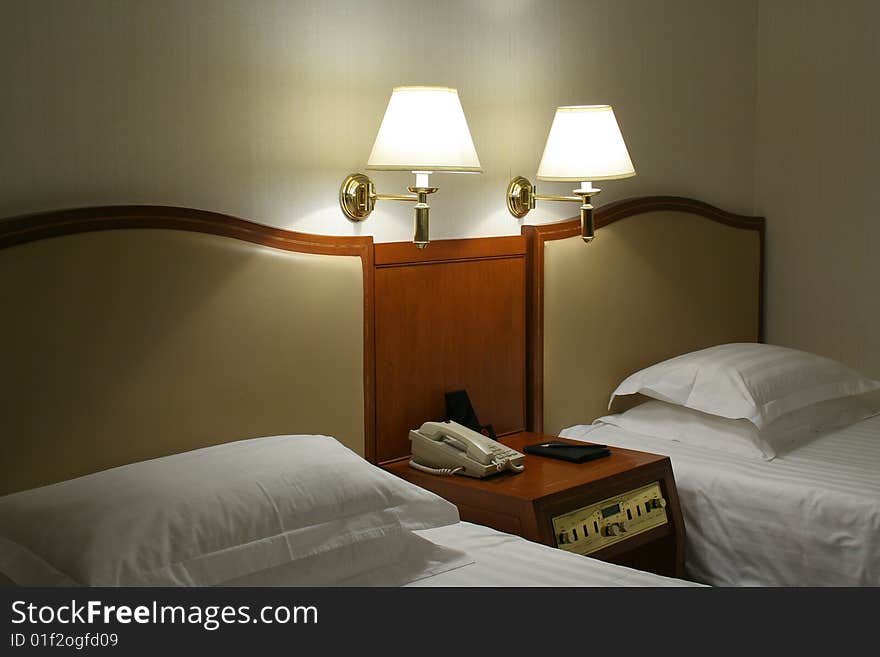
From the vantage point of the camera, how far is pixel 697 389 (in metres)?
2.58

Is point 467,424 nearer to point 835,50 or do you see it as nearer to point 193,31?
point 193,31

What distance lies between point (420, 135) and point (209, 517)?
0.96 m

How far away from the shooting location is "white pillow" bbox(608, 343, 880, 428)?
2.49 m

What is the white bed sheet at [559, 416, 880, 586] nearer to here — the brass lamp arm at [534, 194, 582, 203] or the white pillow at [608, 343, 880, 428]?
the white pillow at [608, 343, 880, 428]

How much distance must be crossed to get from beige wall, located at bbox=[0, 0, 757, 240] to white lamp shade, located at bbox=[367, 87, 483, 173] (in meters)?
0.16

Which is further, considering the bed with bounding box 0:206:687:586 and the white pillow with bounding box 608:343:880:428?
the white pillow with bounding box 608:343:880:428

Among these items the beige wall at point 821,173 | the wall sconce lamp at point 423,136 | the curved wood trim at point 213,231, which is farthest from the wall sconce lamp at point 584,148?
the beige wall at point 821,173

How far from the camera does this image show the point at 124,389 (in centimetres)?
179

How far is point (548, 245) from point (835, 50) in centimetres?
143

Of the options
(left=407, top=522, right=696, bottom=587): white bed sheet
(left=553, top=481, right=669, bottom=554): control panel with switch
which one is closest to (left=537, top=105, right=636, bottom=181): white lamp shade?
(left=553, top=481, right=669, bottom=554): control panel with switch

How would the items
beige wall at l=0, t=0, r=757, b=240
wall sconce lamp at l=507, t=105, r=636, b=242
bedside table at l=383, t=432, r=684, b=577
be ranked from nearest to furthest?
beige wall at l=0, t=0, r=757, b=240
bedside table at l=383, t=432, r=684, b=577
wall sconce lamp at l=507, t=105, r=636, b=242

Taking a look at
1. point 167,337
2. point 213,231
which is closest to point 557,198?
point 213,231

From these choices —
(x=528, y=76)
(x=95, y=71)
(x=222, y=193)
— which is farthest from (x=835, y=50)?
(x=95, y=71)

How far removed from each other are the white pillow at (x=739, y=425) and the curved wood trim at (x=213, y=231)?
2.78 ft
